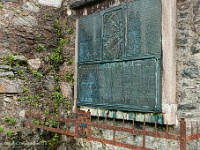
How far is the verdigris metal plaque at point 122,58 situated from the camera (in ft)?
9.30

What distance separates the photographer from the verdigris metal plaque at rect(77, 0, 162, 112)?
2.84m

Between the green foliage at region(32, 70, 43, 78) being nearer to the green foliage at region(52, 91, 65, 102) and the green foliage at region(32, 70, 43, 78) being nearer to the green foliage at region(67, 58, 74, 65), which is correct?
the green foliage at region(52, 91, 65, 102)

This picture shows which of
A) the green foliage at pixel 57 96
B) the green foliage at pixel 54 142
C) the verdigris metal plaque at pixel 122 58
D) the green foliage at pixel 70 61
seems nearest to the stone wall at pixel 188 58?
the verdigris metal plaque at pixel 122 58

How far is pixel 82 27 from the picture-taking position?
3744 millimetres

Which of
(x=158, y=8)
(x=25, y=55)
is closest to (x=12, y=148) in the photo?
(x=25, y=55)

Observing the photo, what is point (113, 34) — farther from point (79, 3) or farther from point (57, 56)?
point (57, 56)

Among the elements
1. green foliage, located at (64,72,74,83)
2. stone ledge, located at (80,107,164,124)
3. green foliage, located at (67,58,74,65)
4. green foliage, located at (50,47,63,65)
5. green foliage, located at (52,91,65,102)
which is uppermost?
green foliage, located at (50,47,63,65)

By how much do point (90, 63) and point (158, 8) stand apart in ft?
3.97

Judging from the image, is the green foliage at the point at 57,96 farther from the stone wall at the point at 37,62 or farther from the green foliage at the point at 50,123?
the green foliage at the point at 50,123

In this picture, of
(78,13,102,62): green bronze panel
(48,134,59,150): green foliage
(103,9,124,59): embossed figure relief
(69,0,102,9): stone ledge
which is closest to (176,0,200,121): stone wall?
(103,9,124,59): embossed figure relief

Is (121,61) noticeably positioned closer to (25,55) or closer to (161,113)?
(161,113)

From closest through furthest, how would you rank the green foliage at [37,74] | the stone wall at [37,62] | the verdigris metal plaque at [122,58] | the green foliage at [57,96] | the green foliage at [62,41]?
the verdigris metal plaque at [122,58] → the stone wall at [37,62] → the green foliage at [37,74] → the green foliage at [57,96] → the green foliage at [62,41]

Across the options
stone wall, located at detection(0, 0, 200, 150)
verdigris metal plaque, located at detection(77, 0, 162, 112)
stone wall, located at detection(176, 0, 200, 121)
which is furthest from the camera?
stone wall, located at detection(0, 0, 200, 150)

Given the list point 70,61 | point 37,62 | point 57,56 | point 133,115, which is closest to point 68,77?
point 70,61
